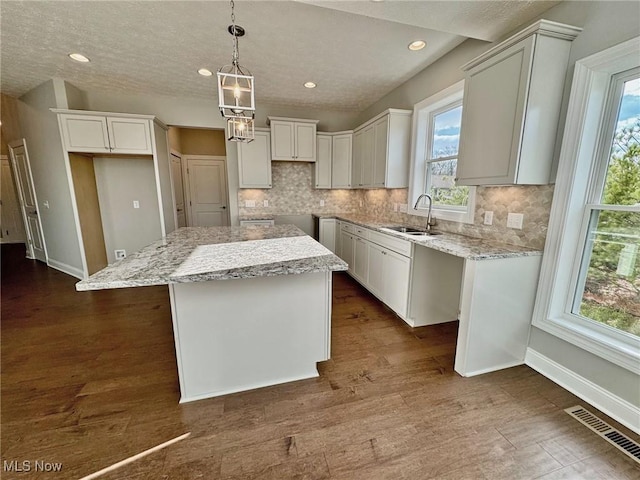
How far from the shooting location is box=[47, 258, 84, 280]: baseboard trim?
3996 millimetres

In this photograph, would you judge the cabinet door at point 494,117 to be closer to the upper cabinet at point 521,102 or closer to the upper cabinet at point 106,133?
the upper cabinet at point 521,102

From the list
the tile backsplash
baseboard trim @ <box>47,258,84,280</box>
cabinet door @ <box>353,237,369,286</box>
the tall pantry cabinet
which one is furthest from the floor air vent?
baseboard trim @ <box>47,258,84,280</box>

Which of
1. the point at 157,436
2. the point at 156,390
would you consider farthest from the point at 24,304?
the point at 157,436

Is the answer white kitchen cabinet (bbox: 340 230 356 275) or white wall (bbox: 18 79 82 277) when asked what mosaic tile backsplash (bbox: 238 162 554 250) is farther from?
white wall (bbox: 18 79 82 277)

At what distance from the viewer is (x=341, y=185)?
14.8ft

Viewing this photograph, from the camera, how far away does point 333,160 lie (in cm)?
452

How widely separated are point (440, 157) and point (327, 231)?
2.03 meters

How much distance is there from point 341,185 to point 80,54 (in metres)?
3.52

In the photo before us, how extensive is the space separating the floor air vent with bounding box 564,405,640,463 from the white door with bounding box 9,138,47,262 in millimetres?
7021

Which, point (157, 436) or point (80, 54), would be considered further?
point (80, 54)

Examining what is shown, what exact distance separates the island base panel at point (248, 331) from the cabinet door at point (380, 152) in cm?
215

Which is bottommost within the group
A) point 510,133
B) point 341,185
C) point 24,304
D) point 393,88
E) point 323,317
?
point 24,304

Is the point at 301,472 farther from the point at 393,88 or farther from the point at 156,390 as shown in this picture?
the point at 393,88

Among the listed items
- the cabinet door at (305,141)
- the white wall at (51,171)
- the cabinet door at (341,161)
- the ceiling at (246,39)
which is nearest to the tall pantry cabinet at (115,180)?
the white wall at (51,171)
